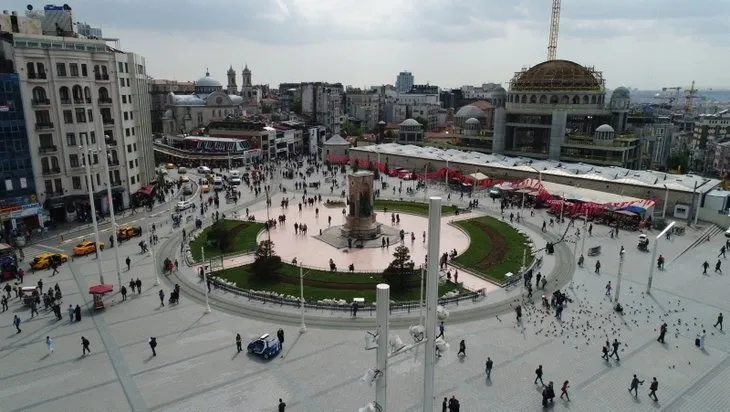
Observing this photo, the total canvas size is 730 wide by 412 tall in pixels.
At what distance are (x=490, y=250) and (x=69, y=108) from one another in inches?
1578

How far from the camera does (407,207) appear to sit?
2078 inches

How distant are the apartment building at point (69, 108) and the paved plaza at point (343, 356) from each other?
56.7 feet

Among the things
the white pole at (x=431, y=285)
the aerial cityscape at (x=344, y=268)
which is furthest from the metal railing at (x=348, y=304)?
the white pole at (x=431, y=285)

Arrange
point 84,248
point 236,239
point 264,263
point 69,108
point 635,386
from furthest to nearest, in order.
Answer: point 69,108 < point 236,239 < point 84,248 < point 264,263 < point 635,386

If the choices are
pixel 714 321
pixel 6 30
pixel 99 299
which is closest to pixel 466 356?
pixel 714 321

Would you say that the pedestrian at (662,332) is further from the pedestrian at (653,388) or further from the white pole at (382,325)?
the white pole at (382,325)

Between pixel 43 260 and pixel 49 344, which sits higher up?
pixel 43 260

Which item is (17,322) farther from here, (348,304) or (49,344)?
(348,304)

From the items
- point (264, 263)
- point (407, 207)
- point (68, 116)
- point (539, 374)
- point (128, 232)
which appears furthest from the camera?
point (407, 207)

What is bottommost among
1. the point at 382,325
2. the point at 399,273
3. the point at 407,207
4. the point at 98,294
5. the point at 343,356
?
the point at 343,356

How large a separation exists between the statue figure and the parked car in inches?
765

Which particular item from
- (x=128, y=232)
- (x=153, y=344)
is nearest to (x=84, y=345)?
(x=153, y=344)

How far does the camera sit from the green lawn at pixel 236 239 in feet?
123

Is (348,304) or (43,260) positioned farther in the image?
(43,260)
